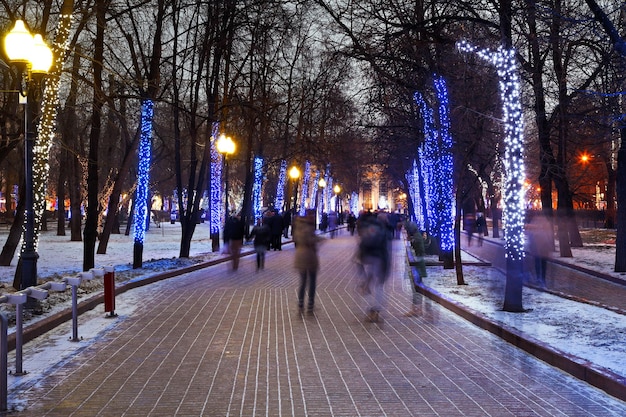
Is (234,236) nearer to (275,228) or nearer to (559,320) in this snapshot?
(275,228)

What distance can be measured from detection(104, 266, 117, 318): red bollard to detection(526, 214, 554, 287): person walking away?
10.7 meters

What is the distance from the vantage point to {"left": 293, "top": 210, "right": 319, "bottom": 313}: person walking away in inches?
507

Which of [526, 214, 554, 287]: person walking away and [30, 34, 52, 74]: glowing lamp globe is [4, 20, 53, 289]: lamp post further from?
[526, 214, 554, 287]: person walking away

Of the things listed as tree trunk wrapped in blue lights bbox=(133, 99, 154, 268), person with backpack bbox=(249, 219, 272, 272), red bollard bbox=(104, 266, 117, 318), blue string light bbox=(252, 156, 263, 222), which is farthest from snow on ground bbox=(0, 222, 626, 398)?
blue string light bbox=(252, 156, 263, 222)

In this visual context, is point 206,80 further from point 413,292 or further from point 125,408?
point 125,408

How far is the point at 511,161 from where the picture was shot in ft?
40.2

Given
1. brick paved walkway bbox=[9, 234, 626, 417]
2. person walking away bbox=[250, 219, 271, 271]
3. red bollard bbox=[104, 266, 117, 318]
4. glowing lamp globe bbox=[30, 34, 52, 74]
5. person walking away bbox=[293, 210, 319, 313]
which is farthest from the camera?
person walking away bbox=[250, 219, 271, 271]

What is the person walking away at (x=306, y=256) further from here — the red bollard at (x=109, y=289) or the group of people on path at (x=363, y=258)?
the red bollard at (x=109, y=289)

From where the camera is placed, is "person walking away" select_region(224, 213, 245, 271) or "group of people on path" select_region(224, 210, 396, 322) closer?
"group of people on path" select_region(224, 210, 396, 322)

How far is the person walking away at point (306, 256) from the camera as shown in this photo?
12883 millimetres

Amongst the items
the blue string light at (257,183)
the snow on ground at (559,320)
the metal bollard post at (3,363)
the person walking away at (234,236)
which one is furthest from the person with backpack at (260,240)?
the blue string light at (257,183)

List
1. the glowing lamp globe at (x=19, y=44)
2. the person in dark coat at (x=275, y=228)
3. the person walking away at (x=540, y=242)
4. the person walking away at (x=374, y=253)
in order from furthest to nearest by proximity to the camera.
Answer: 1. the person in dark coat at (x=275, y=228)
2. the person walking away at (x=540, y=242)
3. the person walking away at (x=374, y=253)
4. the glowing lamp globe at (x=19, y=44)

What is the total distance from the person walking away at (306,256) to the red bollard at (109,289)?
3216mm

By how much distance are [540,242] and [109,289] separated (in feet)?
35.8
